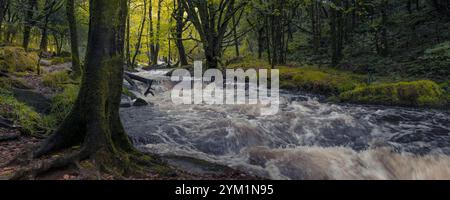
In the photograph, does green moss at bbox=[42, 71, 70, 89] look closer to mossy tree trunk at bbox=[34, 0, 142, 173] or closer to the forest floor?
the forest floor

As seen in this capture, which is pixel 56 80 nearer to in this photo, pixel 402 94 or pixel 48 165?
pixel 48 165

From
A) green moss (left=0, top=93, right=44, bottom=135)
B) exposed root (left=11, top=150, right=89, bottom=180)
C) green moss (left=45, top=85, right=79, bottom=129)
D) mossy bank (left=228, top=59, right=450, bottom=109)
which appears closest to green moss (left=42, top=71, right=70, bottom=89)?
green moss (left=45, top=85, right=79, bottom=129)

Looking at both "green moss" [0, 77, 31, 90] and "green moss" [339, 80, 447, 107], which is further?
"green moss" [339, 80, 447, 107]

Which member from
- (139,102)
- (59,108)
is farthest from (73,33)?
(59,108)

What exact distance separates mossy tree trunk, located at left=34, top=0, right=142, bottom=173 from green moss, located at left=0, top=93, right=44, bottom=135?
2391 mm

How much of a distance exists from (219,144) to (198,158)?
4.18ft

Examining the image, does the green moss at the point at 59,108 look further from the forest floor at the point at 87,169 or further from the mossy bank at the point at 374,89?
A: the mossy bank at the point at 374,89

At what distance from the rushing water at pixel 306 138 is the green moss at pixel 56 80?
8.90ft

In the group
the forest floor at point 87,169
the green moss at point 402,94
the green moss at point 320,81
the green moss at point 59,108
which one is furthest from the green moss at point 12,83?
the green moss at point 320,81

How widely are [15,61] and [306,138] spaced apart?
489 inches

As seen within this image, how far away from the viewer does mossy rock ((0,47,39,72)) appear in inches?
529

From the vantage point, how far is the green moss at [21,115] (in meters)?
7.46

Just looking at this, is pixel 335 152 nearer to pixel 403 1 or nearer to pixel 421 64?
pixel 421 64

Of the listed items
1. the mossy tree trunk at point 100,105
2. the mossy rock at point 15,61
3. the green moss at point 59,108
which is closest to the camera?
the mossy tree trunk at point 100,105
